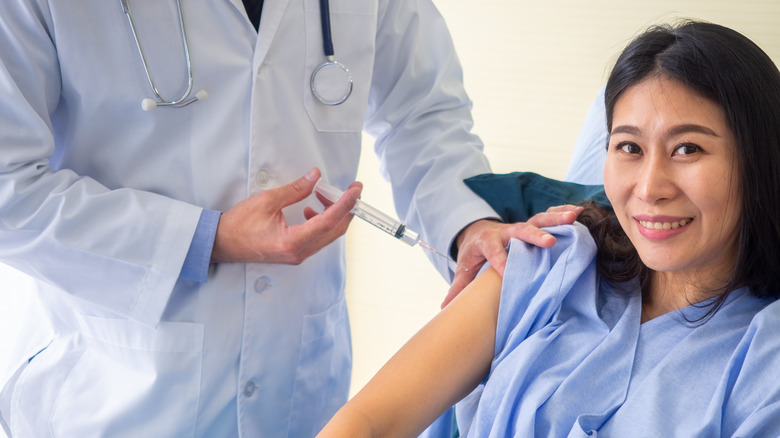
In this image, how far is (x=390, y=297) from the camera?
2.80 meters

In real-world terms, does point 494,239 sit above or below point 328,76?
below

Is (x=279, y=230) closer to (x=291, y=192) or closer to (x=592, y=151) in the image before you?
(x=291, y=192)

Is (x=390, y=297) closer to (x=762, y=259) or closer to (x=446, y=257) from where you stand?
(x=446, y=257)

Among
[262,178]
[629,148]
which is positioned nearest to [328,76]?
[262,178]

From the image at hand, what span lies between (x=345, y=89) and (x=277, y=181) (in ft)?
0.79

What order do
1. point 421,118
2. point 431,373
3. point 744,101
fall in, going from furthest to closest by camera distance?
point 421,118, point 431,373, point 744,101

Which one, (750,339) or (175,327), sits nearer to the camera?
(750,339)

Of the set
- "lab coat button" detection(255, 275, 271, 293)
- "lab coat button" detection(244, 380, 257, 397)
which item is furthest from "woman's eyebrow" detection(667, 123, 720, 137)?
"lab coat button" detection(244, 380, 257, 397)

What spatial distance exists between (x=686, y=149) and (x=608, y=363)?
1.27ft

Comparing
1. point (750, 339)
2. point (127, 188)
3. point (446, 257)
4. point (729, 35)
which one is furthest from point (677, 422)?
point (127, 188)

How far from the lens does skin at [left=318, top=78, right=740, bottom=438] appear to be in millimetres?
1204

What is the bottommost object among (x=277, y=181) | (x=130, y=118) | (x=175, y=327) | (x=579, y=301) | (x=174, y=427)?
(x=174, y=427)

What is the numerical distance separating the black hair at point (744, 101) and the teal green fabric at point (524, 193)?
42cm

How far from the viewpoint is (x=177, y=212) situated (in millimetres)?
1271
